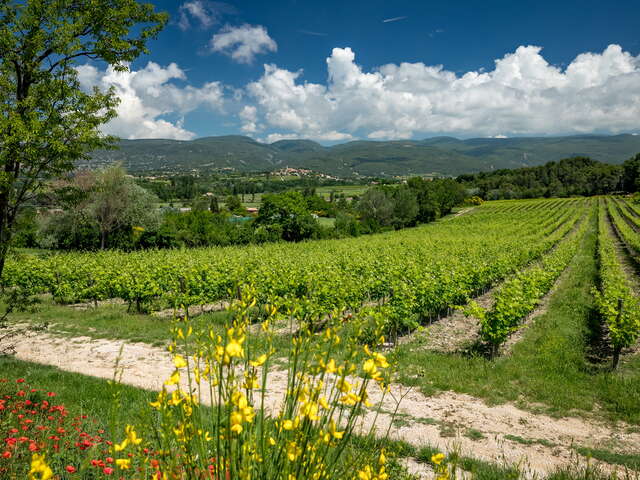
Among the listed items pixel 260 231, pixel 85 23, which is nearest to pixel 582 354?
pixel 85 23

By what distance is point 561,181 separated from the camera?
355 ft

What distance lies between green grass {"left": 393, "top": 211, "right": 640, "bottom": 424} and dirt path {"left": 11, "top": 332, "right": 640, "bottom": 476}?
412 millimetres

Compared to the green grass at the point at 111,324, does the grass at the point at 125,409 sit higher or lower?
higher

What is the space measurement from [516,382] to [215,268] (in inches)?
497

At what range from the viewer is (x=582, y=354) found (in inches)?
360

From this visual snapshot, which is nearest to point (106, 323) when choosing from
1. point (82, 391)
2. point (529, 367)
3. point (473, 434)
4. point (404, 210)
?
point (82, 391)

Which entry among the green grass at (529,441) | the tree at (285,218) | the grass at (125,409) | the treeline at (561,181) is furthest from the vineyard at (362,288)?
the treeline at (561,181)

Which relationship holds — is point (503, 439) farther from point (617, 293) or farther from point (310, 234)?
point (310, 234)

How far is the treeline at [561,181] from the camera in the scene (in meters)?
98.0

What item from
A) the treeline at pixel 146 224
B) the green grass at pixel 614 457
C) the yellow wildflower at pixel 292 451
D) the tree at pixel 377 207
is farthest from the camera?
the tree at pixel 377 207

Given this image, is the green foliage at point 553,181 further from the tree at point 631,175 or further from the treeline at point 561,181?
the tree at point 631,175

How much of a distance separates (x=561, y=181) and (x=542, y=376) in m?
125

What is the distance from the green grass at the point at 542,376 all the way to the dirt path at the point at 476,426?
412 millimetres

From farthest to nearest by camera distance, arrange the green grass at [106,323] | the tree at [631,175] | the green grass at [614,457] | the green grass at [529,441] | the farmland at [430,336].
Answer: the tree at [631,175] < the green grass at [106,323] < the green grass at [529,441] < the farmland at [430,336] < the green grass at [614,457]
